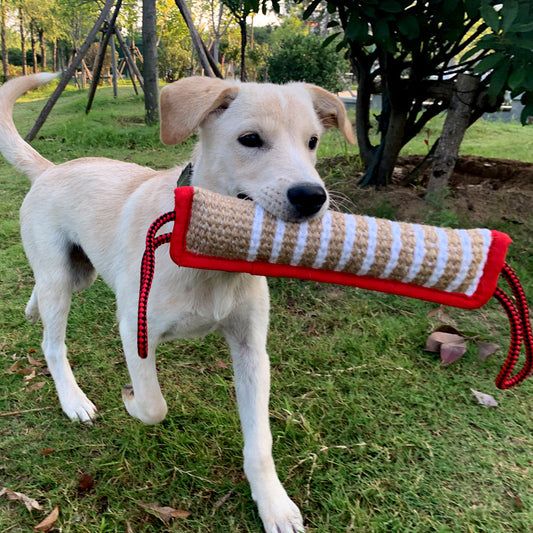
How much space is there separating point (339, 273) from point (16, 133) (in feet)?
8.33

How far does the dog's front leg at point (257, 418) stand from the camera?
6.42ft

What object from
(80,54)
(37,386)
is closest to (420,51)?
(37,386)

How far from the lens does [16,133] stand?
3051 mm

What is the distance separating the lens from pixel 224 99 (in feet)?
6.68

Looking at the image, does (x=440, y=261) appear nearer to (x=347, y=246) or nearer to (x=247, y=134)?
(x=347, y=246)

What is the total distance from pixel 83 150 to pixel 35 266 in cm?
650

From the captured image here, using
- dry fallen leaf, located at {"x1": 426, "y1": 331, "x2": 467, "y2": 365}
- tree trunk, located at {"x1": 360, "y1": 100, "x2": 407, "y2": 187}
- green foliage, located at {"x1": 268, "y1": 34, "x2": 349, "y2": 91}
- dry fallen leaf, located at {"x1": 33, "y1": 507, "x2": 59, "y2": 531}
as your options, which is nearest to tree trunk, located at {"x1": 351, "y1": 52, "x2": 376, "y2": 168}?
tree trunk, located at {"x1": 360, "y1": 100, "x2": 407, "y2": 187}

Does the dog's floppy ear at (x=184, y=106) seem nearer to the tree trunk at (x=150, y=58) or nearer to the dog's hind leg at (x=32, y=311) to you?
the dog's hind leg at (x=32, y=311)

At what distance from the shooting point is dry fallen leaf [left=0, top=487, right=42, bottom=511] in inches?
80.4

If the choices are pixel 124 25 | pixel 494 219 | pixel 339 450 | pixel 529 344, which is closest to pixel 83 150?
pixel 494 219

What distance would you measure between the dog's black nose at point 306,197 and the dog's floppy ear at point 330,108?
Result: 890 mm

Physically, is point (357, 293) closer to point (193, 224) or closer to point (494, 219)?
point (494, 219)

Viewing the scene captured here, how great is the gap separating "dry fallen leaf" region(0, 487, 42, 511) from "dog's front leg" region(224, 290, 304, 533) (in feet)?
3.11

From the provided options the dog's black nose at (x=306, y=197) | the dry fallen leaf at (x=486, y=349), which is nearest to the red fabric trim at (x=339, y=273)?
the dog's black nose at (x=306, y=197)
